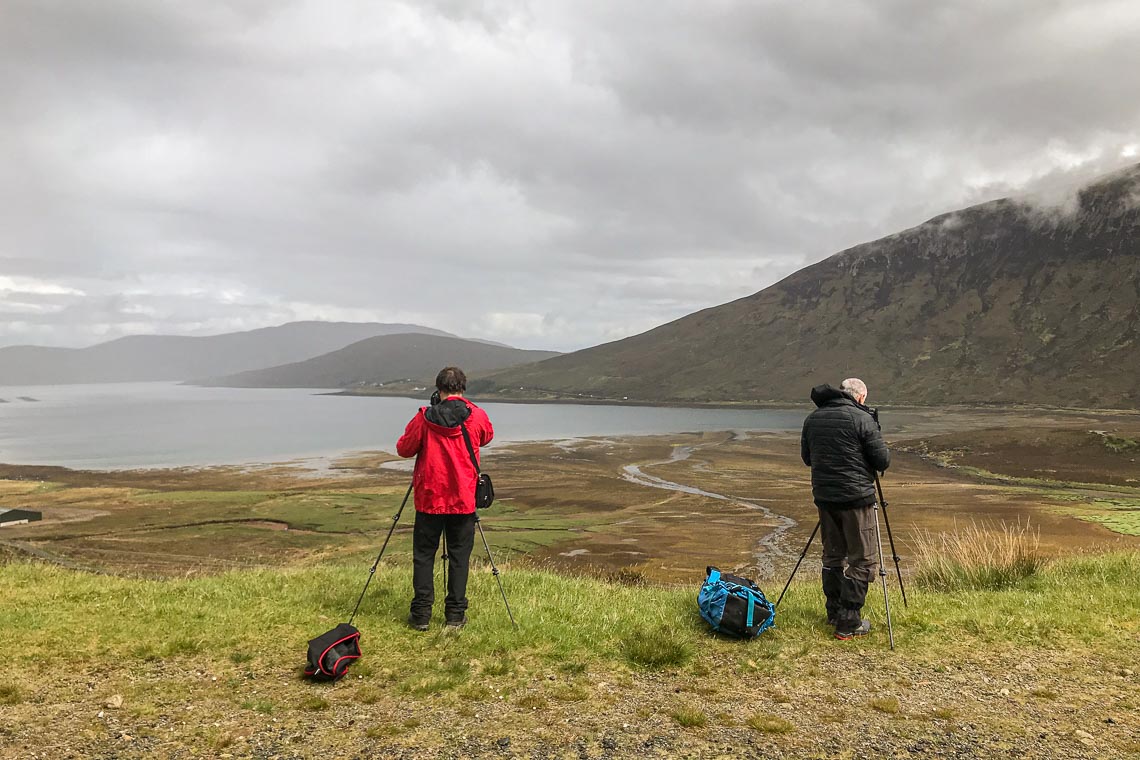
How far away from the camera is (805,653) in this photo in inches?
294

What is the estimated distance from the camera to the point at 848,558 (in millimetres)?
8289

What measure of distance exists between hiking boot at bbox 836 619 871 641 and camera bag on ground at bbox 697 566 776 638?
78 cm

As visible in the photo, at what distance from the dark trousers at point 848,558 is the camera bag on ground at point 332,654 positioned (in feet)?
17.9

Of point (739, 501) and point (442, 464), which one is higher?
point (442, 464)

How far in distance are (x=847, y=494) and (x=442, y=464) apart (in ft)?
16.1

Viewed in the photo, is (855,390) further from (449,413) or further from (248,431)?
(248,431)

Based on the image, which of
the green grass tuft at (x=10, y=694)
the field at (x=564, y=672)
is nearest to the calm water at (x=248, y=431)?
the field at (x=564, y=672)

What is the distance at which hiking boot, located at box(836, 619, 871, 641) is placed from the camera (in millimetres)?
7930

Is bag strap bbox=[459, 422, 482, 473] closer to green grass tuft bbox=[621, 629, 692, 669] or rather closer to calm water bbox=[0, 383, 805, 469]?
green grass tuft bbox=[621, 629, 692, 669]

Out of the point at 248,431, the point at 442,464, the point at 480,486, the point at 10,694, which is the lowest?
the point at 248,431

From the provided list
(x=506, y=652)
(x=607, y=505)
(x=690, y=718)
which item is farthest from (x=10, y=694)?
(x=607, y=505)

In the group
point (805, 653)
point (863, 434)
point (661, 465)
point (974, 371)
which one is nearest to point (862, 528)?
point (863, 434)

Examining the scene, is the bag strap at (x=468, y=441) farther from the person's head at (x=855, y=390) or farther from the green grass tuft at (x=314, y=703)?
the person's head at (x=855, y=390)

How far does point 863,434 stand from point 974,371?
736ft
